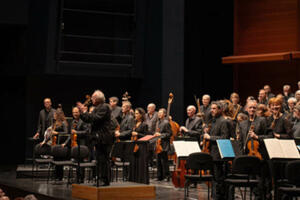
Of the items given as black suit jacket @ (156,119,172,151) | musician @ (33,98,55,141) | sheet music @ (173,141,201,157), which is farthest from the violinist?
musician @ (33,98,55,141)

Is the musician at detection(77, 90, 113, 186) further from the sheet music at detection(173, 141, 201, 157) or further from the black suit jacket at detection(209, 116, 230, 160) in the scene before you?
the black suit jacket at detection(209, 116, 230, 160)

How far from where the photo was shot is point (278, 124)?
802cm

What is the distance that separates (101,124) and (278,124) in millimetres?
2607

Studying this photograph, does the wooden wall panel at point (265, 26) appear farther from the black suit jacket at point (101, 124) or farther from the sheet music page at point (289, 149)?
the sheet music page at point (289, 149)

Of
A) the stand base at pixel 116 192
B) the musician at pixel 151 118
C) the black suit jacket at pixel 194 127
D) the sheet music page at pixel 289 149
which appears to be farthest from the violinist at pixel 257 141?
the musician at pixel 151 118

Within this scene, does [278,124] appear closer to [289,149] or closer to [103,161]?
[289,149]

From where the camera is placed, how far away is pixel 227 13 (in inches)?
632

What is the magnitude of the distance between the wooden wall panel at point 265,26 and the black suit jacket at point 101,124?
8553 mm

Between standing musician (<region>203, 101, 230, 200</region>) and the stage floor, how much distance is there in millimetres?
721

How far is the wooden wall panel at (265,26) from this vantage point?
50.7ft

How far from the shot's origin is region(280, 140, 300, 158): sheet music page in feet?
22.5

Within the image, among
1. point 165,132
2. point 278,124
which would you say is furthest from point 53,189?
point 278,124

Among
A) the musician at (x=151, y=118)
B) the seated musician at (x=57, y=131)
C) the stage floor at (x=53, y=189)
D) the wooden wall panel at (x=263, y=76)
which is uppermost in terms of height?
the wooden wall panel at (x=263, y=76)

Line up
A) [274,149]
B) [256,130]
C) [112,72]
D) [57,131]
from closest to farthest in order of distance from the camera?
[274,149] < [256,130] < [57,131] < [112,72]
